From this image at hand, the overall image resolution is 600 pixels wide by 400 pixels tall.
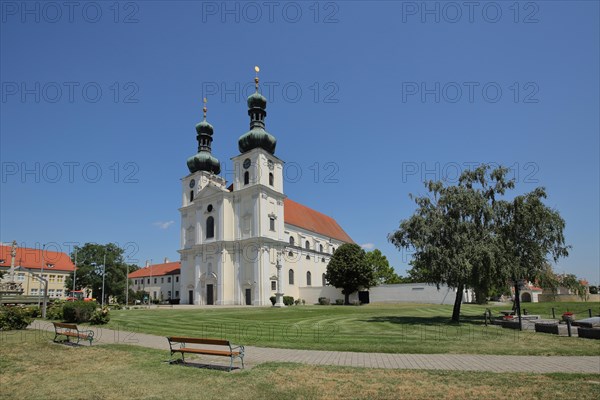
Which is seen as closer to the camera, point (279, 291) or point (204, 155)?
point (279, 291)

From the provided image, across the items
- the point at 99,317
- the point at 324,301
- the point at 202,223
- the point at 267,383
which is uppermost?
the point at 202,223

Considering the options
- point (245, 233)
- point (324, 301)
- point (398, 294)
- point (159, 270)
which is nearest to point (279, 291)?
point (324, 301)

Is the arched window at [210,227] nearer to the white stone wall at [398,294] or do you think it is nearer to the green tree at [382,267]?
the white stone wall at [398,294]

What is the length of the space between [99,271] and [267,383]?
69.9 metres

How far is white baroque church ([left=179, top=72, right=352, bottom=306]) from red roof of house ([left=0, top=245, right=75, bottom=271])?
98.3 feet

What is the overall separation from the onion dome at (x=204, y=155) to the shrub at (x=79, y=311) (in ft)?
144

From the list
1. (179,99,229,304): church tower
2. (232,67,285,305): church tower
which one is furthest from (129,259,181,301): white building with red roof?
(232,67,285,305): church tower

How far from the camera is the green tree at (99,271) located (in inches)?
2645

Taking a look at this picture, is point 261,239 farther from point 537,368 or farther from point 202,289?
point 537,368

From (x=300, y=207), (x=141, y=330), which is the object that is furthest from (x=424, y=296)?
(x=141, y=330)

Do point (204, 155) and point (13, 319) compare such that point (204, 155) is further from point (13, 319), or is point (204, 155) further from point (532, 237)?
point (532, 237)

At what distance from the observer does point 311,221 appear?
233 ft

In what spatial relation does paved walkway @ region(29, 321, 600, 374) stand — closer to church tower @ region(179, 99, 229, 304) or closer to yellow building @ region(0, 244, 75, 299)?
church tower @ region(179, 99, 229, 304)

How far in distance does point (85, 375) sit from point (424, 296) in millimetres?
49893
